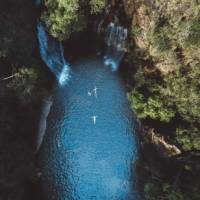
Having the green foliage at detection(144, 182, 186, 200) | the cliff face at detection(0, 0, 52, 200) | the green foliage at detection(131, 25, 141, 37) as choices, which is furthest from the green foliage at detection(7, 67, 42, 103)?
the green foliage at detection(144, 182, 186, 200)

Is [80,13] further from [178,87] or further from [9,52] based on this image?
[178,87]

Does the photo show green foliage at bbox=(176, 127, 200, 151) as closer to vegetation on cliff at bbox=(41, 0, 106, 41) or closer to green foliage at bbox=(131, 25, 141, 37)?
green foliage at bbox=(131, 25, 141, 37)

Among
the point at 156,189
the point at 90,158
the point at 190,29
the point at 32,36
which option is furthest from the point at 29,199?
the point at 190,29

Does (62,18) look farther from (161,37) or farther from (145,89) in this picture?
(145,89)

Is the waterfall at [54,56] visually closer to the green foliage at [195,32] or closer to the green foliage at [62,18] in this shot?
the green foliage at [62,18]

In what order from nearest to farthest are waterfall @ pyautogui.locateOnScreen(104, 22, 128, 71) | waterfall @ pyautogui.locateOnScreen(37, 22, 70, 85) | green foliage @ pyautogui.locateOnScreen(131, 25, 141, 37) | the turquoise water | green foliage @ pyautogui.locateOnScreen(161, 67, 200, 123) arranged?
green foliage @ pyautogui.locateOnScreen(161, 67, 200, 123) → the turquoise water → green foliage @ pyautogui.locateOnScreen(131, 25, 141, 37) → waterfall @ pyautogui.locateOnScreen(37, 22, 70, 85) → waterfall @ pyautogui.locateOnScreen(104, 22, 128, 71)

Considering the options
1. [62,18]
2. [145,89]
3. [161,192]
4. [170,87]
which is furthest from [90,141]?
[62,18]
